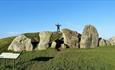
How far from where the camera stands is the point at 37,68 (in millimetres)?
34031

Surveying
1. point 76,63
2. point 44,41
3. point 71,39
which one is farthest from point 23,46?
point 76,63

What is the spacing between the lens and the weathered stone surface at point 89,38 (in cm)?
5403

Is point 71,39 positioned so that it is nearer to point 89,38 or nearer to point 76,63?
point 89,38

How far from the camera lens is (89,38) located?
5434 centimetres

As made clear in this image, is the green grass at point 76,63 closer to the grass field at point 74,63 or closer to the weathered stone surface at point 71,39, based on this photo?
the grass field at point 74,63

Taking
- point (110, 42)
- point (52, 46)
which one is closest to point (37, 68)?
point (52, 46)

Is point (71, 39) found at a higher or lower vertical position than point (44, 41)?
higher

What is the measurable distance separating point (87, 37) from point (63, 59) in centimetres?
1601

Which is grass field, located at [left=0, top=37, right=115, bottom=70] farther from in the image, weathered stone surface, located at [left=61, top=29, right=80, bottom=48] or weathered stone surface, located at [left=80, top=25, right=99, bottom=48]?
weathered stone surface, located at [left=61, top=29, right=80, bottom=48]

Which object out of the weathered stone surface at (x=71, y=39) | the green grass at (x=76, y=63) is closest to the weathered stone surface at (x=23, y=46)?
the weathered stone surface at (x=71, y=39)

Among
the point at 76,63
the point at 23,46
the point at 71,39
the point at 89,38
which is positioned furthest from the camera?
the point at 71,39

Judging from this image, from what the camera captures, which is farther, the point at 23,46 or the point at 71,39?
the point at 71,39

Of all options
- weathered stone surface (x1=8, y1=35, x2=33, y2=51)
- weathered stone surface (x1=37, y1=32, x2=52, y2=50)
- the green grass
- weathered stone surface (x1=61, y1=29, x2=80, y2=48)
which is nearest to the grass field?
the green grass

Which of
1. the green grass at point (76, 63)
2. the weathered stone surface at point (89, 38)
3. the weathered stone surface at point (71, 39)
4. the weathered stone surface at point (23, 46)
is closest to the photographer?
the green grass at point (76, 63)
